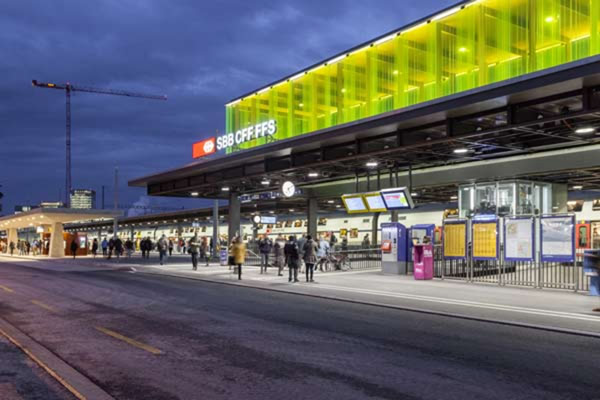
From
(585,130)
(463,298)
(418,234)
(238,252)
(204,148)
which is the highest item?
(204,148)

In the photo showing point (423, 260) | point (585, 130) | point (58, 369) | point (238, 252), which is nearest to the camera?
point (58, 369)

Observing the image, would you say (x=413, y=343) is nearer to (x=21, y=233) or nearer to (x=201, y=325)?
(x=201, y=325)

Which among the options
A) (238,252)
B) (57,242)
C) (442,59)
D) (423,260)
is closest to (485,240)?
(423,260)

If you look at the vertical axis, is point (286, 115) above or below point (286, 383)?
above

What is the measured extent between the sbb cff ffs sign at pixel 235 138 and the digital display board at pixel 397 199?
35.4 feet

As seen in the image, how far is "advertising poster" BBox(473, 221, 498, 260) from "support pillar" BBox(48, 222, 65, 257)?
45681mm

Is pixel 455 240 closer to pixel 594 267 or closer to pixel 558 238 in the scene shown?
pixel 558 238

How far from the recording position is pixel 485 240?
21.0m

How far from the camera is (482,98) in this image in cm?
1546

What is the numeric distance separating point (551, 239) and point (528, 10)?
12.0 meters

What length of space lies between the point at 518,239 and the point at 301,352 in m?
13.6

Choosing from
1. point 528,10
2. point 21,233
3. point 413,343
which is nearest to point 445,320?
point 413,343

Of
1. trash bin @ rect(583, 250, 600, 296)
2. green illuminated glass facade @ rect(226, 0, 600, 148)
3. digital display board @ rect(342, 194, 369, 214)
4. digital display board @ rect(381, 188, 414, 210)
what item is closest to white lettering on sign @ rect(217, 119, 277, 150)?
green illuminated glass facade @ rect(226, 0, 600, 148)

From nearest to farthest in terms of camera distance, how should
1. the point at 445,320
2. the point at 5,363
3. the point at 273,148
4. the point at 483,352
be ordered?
the point at 5,363 → the point at 483,352 → the point at 445,320 → the point at 273,148
